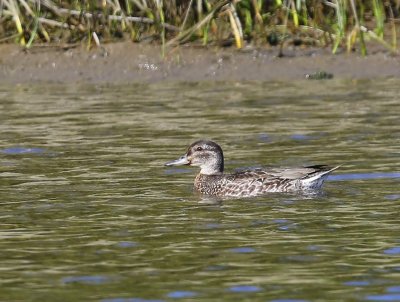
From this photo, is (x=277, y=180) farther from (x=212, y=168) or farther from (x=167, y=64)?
(x=167, y=64)

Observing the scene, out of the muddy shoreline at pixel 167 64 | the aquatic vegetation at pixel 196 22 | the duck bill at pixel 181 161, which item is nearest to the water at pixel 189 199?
the duck bill at pixel 181 161

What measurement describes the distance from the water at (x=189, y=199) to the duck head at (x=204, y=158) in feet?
0.62

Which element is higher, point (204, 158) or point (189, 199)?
point (204, 158)

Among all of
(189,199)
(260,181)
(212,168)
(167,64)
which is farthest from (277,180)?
(167,64)

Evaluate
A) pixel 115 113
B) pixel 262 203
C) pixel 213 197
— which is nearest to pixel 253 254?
pixel 262 203

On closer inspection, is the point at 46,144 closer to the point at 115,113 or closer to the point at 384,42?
the point at 115,113

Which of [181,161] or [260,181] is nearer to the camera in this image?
[260,181]

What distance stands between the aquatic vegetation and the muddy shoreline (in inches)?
5.5

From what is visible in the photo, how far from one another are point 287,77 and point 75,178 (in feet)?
19.9

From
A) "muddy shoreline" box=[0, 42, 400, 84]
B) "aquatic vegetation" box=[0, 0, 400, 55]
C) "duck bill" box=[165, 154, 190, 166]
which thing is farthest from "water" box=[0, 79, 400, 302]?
"aquatic vegetation" box=[0, 0, 400, 55]

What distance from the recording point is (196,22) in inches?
683

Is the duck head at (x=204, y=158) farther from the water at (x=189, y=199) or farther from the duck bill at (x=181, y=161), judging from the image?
the water at (x=189, y=199)

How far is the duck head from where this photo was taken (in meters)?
11.8

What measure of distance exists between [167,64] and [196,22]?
63 cm
